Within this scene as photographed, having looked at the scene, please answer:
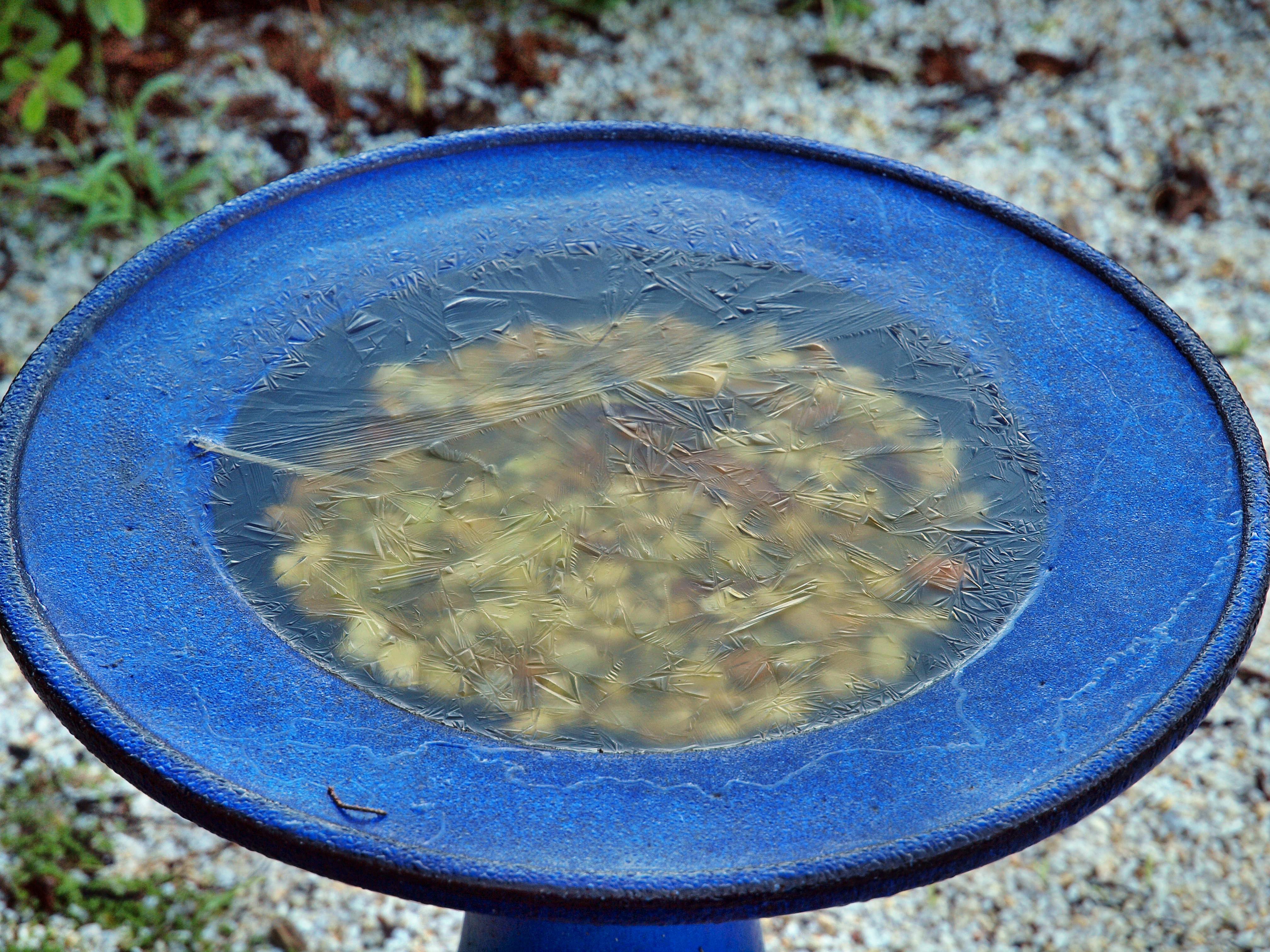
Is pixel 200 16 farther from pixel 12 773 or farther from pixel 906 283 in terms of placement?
pixel 906 283

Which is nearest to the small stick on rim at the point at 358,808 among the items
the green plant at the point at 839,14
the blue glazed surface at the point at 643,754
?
the blue glazed surface at the point at 643,754

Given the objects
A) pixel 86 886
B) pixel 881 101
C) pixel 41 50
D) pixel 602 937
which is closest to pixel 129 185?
pixel 41 50

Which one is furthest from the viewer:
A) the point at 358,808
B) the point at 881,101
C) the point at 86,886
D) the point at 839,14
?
the point at 839,14

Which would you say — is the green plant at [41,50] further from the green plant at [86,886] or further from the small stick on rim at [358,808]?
the small stick on rim at [358,808]

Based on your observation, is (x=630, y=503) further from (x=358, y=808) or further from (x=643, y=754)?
(x=358, y=808)

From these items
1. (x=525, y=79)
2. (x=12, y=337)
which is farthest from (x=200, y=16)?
(x=12, y=337)
